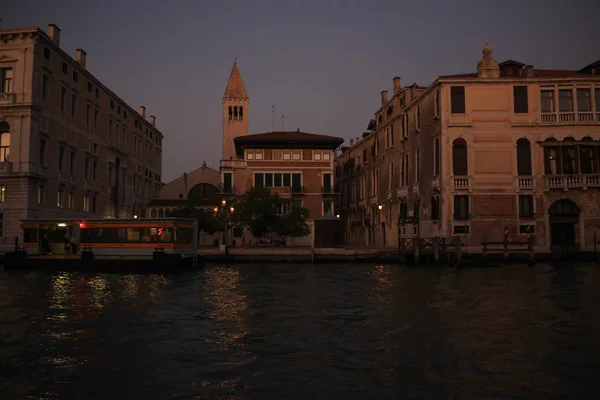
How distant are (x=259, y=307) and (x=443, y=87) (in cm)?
2443

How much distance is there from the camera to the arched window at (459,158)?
33.8m

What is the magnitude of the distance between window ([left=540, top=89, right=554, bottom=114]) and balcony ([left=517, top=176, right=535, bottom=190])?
15.0ft

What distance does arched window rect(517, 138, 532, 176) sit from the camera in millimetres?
33781

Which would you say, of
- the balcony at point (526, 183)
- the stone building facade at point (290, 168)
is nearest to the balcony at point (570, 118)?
the balcony at point (526, 183)

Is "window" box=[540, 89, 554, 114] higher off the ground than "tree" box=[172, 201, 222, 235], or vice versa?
"window" box=[540, 89, 554, 114]

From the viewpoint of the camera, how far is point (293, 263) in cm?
3350

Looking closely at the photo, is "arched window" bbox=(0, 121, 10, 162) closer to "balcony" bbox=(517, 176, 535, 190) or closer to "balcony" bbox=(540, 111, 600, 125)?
"balcony" bbox=(517, 176, 535, 190)

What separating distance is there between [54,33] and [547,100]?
34214 millimetres

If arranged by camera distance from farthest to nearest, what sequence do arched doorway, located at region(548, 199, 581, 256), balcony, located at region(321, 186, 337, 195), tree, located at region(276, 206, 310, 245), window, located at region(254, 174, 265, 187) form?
balcony, located at region(321, 186, 337, 195) < window, located at region(254, 174, 265, 187) < tree, located at region(276, 206, 310, 245) < arched doorway, located at region(548, 199, 581, 256)

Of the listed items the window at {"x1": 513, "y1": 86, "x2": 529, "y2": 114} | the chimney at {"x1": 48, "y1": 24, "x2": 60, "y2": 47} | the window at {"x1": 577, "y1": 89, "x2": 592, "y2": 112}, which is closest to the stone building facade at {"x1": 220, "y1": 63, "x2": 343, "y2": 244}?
the chimney at {"x1": 48, "y1": 24, "x2": 60, "y2": 47}

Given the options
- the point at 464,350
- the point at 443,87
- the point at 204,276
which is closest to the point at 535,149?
the point at 443,87

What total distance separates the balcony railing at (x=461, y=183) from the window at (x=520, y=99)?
553cm

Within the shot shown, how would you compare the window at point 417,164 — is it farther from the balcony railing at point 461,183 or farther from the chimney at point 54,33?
the chimney at point 54,33

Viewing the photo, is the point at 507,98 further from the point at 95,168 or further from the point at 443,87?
the point at 95,168
